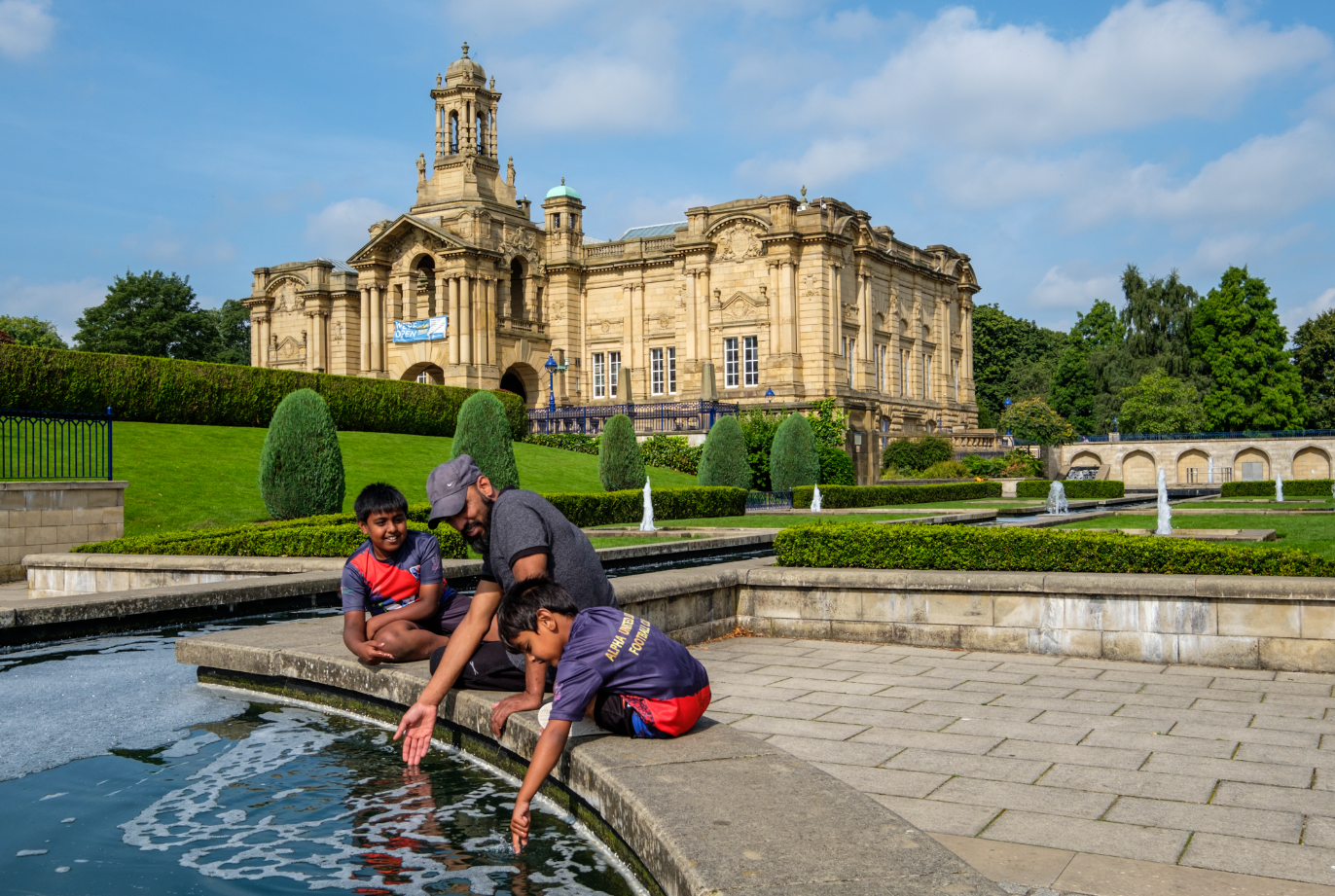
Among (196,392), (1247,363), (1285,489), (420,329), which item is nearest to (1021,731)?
(196,392)

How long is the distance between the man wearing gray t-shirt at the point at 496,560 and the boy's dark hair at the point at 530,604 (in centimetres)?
27

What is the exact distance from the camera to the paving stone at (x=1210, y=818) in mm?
4215

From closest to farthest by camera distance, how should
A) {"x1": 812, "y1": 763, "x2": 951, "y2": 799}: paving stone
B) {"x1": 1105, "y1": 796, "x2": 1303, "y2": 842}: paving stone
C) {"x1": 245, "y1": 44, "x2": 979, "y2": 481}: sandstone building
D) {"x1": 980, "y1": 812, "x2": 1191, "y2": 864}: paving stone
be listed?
1. {"x1": 980, "y1": 812, "x2": 1191, "y2": 864}: paving stone
2. {"x1": 1105, "y1": 796, "x2": 1303, "y2": 842}: paving stone
3. {"x1": 812, "y1": 763, "x2": 951, "y2": 799}: paving stone
4. {"x1": 245, "y1": 44, "x2": 979, "y2": 481}: sandstone building

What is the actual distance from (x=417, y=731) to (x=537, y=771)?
40.9 inches

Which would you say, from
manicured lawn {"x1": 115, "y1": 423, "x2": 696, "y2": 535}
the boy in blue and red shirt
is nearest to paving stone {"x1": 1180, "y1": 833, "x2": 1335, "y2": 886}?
the boy in blue and red shirt

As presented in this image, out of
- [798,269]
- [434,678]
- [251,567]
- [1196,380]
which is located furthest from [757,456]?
[1196,380]

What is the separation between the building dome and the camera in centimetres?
5138

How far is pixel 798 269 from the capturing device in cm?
4669

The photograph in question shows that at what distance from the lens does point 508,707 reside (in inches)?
192

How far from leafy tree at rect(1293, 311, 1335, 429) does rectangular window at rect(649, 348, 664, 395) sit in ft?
133

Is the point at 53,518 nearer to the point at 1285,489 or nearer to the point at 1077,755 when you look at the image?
the point at 1077,755

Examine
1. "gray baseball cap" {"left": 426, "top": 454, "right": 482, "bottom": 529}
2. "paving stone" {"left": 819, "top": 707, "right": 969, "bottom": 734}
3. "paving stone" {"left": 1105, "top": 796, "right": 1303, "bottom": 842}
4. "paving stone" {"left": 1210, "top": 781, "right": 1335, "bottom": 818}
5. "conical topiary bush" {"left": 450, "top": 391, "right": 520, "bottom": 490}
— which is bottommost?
"paving stone" {"left": 819, "top": 707, "right": 969, "bottom": 734}

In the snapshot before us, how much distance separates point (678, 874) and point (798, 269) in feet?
147

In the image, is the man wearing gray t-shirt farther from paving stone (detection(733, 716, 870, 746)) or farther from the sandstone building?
the sandstone building
